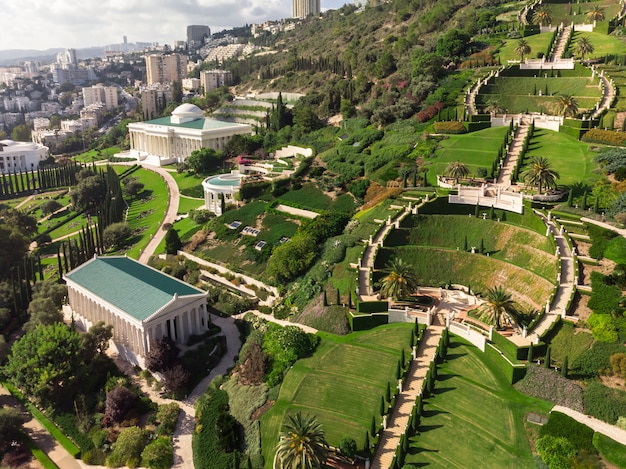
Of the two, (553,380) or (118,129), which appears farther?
(118,129)

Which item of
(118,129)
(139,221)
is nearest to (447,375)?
(139,221)

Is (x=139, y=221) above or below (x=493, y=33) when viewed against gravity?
below

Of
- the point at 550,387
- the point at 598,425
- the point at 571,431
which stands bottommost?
the point at 598,425

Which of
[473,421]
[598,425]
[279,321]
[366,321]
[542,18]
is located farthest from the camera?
[542,18]

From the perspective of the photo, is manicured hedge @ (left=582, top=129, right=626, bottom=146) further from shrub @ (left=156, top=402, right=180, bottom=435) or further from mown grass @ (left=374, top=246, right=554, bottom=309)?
shrub @ (left=156, top=402, right=180, bottom=435)

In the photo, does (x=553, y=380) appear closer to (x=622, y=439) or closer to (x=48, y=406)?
(x=622, y=439)

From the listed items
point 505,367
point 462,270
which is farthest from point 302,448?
point 462,270

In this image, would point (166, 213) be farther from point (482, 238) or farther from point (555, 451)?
point (555, 451)
